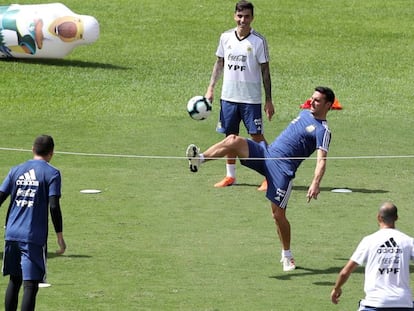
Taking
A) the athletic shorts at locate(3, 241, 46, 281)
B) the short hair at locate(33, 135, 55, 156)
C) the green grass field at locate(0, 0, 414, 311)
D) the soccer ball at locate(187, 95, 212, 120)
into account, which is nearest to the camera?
the athletic shorts at locate(3, 241, 46, 281)

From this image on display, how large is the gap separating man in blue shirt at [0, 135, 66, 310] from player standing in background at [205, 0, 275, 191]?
6098 millimetres

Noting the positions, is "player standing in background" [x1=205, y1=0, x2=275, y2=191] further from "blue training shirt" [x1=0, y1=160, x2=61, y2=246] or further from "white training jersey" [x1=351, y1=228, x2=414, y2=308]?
"white training jersey" [x1=351, y1=228, x2=414, y2=308]

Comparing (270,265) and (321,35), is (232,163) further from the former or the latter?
(321,35)

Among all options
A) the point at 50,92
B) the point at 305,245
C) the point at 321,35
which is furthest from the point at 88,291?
the point at 321,35

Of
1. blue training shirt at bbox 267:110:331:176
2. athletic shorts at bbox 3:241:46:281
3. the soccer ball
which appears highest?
the soccer ball

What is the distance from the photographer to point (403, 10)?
3203 cm

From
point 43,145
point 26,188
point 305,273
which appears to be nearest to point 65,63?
point 305,273

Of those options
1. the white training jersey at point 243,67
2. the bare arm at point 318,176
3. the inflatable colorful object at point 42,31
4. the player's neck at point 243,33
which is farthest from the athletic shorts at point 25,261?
the inflatable colorful object at point 42,31

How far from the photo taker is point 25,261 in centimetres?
1077

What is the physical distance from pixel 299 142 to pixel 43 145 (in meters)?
3.48

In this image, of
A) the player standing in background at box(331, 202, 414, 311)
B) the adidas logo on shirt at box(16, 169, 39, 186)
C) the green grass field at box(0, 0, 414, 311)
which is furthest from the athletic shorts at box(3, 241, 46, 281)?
the player standing in background at box(331, 202, 414, 311)

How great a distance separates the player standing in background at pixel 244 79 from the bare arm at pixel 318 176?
12.4ft

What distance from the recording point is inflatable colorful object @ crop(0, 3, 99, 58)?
24500 mm

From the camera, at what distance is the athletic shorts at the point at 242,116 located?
16.7m
